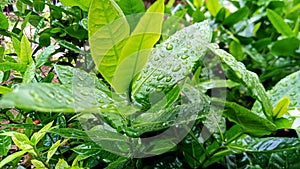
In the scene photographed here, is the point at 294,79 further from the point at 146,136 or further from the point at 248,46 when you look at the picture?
the point at 248,46

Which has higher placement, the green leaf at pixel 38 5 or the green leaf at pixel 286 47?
the green leaf at pixel 38 5

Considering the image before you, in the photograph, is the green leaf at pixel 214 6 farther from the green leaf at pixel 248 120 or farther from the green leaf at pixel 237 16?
the green leaf at pixel 248 120

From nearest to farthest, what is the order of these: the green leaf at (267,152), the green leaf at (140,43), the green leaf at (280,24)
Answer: the green leaf at (140,43) < the green leaf at (267,152) < the green leaf at (280,24)

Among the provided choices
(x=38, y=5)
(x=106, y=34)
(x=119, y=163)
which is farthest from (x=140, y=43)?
(x=38, y=5)

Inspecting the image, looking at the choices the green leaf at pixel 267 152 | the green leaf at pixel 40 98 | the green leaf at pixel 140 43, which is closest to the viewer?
the green leaf at pixel 40 98

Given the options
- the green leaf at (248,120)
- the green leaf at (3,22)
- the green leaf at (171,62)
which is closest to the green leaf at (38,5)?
the green leaf at (3,22)

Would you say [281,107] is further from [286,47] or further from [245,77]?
[286,47]

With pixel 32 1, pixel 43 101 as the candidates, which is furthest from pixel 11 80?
pixel 43 101

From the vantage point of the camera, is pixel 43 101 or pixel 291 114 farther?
pixel 291 114
